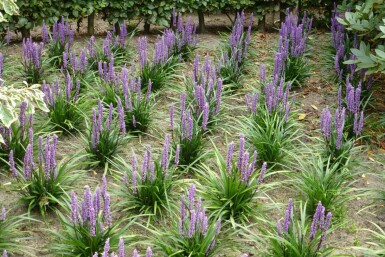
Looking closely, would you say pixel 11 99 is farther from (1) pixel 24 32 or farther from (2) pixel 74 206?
(1) pixel 24 32

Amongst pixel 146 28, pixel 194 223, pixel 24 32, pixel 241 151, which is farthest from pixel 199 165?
pixel 146 28

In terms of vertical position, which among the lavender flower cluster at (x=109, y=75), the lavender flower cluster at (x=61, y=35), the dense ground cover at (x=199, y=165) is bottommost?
the dense ground cover at (x=199, y=165)

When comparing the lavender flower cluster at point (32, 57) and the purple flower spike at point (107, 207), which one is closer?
the purple flower spike at point (107, 207)

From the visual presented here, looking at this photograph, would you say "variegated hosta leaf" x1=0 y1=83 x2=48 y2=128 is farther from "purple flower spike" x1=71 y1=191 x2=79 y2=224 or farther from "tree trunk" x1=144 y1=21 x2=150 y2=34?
"tree trunk" x1=144 y1=21 x2=150 y2=34

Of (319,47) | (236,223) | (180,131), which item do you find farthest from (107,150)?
(319,47)

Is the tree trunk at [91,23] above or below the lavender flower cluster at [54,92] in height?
above

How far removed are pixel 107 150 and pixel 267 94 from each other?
6.19ft

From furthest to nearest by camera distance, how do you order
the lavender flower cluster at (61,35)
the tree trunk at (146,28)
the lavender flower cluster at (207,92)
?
the tree trunk at (146,28), the lavender flower cluster at (61,35), the lavender flower cluster at (207,92)

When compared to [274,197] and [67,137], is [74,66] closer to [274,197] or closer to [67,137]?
[67,137]

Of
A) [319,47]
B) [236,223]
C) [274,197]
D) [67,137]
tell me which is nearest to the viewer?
[236,223]

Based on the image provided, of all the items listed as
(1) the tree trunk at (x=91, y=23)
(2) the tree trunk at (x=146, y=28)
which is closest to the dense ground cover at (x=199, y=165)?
(1) the tree trunk at (x=91, y=23)

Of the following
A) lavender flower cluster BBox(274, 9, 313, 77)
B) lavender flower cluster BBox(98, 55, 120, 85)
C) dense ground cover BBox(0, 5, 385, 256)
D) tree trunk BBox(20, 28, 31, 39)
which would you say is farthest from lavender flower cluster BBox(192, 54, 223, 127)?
tree trunk BBox(20, 28, 31, 39)

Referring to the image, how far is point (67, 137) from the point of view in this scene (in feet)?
19.5

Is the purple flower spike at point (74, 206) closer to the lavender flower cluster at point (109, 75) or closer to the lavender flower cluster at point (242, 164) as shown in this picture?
the lavender flower cluster at point (242, 164)
